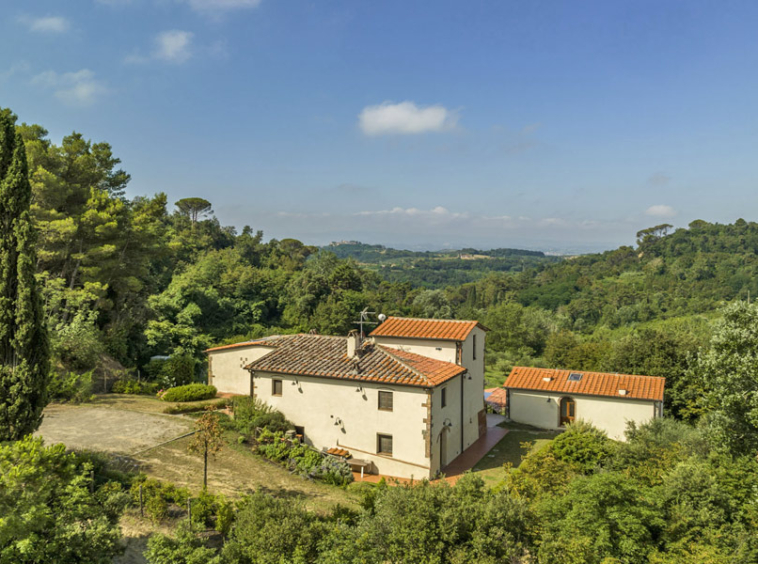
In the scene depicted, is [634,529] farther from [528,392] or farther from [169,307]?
[169,307]

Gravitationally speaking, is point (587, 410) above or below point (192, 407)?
below

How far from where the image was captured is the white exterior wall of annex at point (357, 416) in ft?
61.3

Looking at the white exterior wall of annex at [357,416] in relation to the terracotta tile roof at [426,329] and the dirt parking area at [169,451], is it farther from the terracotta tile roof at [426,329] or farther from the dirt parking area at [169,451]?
the terracotta tile roof at [426,329]

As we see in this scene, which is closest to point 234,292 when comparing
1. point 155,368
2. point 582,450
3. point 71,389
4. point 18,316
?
point 155,368

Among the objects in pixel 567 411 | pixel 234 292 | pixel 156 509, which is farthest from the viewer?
pixel 234 292

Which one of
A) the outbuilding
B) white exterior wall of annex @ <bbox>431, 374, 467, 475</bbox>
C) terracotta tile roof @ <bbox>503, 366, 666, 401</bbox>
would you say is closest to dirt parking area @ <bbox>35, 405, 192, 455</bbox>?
white exterior wall of annex @ <bbox>431, 374, 467, 475</bbox>

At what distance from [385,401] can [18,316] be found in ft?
41.9

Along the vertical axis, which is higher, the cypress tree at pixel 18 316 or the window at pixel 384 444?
the cypress tree at pixel 18 316

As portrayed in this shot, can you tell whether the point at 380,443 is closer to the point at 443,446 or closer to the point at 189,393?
the point at 443,446

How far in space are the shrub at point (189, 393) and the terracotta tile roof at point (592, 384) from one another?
58.0 feet

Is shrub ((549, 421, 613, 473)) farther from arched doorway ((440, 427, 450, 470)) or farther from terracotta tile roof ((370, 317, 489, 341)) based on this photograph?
terracotta tile roof ((370, 317, 489, 341))

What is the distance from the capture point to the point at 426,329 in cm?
2408

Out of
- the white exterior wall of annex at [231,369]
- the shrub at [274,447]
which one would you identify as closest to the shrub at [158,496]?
the shrub at [274,447]

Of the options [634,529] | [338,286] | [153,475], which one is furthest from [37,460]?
[338,286]
